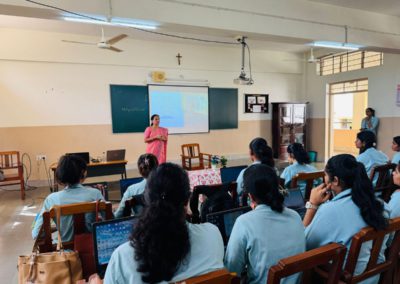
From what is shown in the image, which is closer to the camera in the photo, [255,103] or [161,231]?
[161,231]

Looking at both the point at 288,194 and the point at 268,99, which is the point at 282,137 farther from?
the point at 288,194

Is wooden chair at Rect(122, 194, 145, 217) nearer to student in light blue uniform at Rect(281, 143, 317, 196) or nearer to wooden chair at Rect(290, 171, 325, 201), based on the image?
wooden chair at Rect(290, 171, 325, 201)

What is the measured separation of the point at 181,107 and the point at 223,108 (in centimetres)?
116

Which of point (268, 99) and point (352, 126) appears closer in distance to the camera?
point (268, 99)

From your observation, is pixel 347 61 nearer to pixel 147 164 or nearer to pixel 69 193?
pixel 147 164

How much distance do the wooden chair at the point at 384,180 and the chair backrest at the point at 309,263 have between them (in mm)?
2062

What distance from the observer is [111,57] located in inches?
243

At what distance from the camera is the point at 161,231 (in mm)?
958

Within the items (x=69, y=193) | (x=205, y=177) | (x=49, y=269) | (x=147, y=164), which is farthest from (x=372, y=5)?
(x=49, y=269)

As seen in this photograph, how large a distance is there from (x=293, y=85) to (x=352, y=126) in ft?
11.0

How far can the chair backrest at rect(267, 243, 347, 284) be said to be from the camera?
98 centimetres

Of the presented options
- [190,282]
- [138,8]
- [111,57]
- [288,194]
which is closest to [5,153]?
[111,57]

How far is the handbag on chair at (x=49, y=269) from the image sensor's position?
129 cm

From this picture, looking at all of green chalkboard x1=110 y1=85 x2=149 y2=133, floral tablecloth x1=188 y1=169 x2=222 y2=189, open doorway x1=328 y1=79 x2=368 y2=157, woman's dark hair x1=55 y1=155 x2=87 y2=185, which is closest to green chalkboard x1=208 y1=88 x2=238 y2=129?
green chalkboard x1=110 y1=85 x2=149 y2=133
